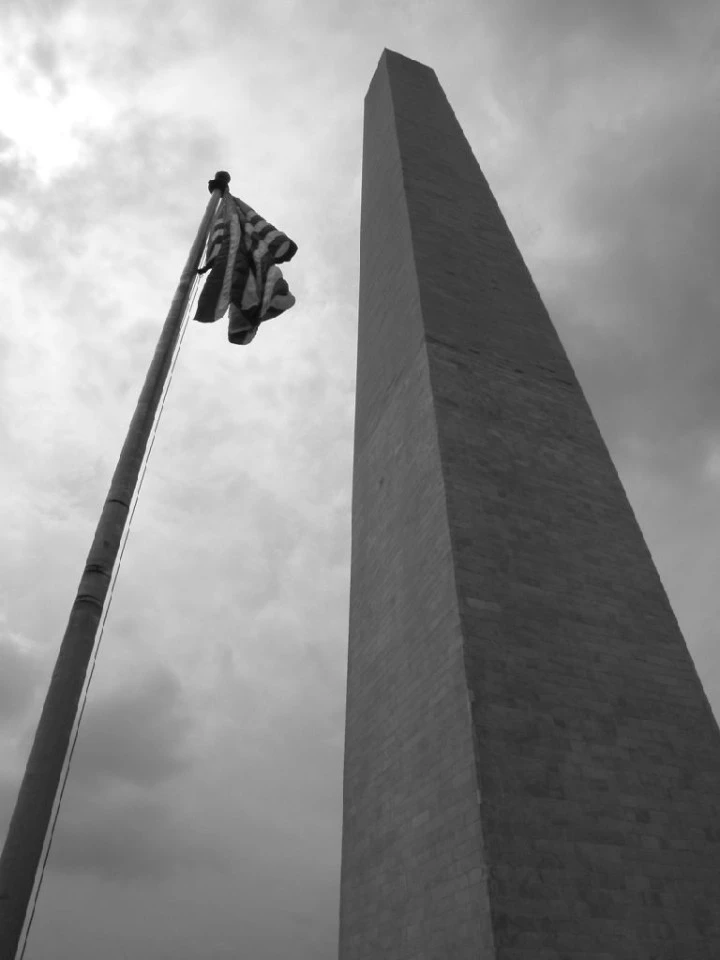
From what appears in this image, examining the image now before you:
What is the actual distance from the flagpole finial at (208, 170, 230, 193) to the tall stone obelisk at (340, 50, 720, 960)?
11.9 ft

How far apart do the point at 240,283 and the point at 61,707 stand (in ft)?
19.0

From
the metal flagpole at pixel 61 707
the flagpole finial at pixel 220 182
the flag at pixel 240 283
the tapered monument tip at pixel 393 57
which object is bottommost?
the metal flagpole at pixel 61 707

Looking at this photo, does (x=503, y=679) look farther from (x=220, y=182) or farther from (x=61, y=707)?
(x=220, y=182)

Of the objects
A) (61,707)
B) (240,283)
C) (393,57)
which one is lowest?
(61,707)

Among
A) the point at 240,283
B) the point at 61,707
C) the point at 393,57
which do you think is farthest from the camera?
the point at 393,57

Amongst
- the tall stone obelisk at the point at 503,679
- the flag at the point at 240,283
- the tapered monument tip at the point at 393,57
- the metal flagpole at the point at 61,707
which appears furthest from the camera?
the tapered monument tip at the point at 393,57

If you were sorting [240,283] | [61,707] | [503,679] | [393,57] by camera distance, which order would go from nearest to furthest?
[61,707]
[503,679]
[240,283]
[393,57]

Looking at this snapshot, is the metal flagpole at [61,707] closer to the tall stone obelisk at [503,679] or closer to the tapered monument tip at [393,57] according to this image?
the tall stone obelisk at [503,679]

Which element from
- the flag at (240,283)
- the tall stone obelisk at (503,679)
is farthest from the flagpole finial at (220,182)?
the tall stone obelisk at (503,679)

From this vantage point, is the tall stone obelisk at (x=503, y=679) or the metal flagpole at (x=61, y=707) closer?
the metal flagpole at (x=61, y=707)

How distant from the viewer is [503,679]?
25.6 ft

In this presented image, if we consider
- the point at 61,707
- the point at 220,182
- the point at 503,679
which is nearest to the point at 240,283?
the point at 220,182

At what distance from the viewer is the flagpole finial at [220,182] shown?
927 centimetres

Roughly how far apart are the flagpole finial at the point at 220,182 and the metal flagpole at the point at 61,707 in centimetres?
400
